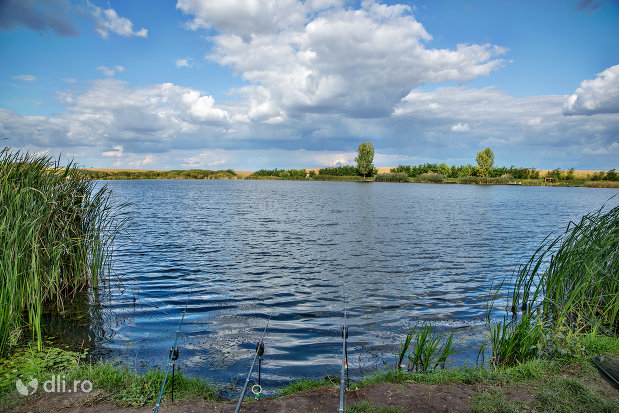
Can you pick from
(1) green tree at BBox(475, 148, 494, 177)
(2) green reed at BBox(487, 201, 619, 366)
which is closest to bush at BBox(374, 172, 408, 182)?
(1) green tree at BBox(475, 148, 494, 177)

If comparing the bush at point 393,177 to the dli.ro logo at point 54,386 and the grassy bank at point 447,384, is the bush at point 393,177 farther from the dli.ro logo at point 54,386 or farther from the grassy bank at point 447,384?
the dli.ro logo at point 54,386

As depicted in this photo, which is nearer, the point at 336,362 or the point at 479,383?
the point at 479,383

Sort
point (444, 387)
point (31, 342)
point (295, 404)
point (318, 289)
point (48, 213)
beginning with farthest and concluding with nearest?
1. point (318, 289)
2. point (48, 213)
3. point (31, 342)
4. point (444, 387)
5. point (295, 404)

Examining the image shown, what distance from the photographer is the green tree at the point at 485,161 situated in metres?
126

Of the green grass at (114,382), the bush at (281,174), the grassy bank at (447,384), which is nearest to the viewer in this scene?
the grassy bank at (447,384)

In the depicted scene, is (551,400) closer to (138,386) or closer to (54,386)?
(138,386)

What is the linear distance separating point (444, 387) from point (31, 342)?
310 inches

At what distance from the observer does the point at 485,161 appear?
127 m

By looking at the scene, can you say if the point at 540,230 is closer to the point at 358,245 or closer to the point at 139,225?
the point at 358,245

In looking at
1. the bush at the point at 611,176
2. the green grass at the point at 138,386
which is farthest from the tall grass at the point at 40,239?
the bush at the point at 611,176

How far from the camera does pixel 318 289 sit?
1238 centimetres

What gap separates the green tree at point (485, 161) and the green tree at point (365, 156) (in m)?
39.0

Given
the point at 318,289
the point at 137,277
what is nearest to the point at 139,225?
the point at 137,277

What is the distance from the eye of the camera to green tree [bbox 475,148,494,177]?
12644 centimetres
